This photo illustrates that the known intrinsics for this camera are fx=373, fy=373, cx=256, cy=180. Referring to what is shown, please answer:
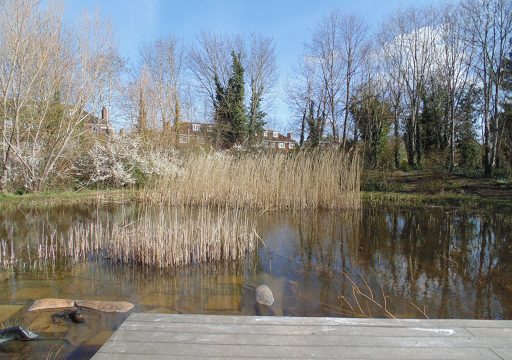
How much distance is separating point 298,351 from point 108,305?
2.40 m

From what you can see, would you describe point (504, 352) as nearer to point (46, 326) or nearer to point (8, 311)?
point (46, 326)

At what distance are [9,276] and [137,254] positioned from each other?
1396 millimetres

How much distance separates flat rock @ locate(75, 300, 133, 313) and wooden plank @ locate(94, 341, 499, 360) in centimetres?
184

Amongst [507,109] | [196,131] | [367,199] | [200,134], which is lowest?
[367,199]

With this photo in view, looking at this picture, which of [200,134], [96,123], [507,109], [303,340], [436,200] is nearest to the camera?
[303,340]

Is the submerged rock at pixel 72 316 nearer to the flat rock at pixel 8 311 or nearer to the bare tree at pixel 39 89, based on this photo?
the flat rock at pixel 8 311

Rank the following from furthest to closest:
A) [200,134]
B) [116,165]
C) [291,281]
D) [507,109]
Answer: [200,134] → [507,109] → [116,165] → [291,281]

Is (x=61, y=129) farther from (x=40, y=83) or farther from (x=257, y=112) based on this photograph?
(x=257, y=112)

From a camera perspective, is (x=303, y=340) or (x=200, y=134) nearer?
(x=303, y=340)

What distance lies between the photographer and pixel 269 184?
30.3ft

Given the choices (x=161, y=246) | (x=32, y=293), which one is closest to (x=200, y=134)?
(x=161, y=246)

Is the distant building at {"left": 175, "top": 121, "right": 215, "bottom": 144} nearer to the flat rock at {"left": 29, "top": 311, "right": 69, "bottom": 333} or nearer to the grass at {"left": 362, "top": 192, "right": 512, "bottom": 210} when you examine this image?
the grass at {"left": 362, "top": 192, "right": 512, "bottom": 210}

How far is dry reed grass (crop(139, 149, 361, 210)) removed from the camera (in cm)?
905

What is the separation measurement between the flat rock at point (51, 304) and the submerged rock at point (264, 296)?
1.73m
